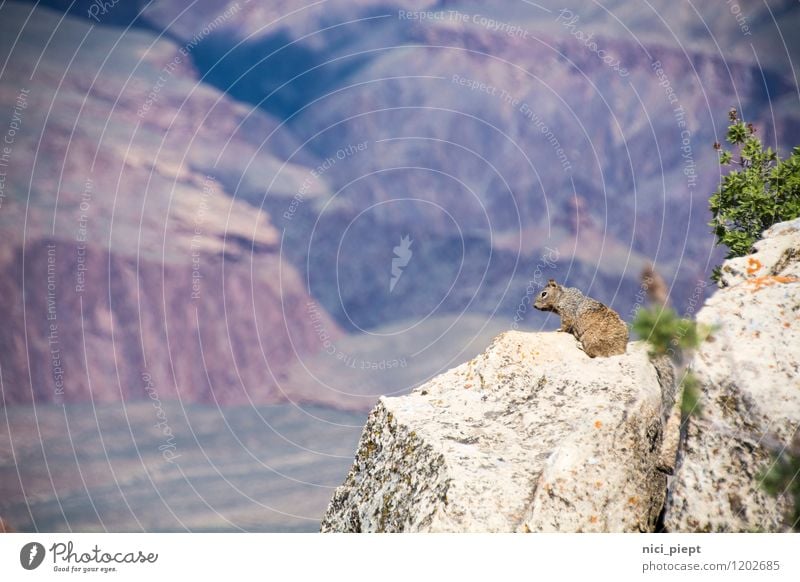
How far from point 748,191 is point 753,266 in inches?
277

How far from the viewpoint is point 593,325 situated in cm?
960

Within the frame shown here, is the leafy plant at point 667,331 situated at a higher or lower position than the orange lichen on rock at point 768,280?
A: lower

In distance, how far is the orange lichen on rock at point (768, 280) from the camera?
20.9 feet

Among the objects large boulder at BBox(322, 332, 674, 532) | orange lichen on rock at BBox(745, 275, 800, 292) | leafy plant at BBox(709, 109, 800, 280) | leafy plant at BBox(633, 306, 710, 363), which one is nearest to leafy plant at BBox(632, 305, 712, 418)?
leafy plant at BBox(633, 306, 710, 363)

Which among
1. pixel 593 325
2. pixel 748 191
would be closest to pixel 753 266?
pixel 593 325

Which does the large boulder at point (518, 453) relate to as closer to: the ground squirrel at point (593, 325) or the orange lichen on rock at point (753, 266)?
the ground squirrel at point (593, 325)

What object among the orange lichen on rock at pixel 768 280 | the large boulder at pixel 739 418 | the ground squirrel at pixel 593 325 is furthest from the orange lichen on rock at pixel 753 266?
the ground squirrel at pixel 593 325

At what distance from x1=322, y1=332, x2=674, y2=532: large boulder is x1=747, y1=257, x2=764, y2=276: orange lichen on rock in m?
1.35

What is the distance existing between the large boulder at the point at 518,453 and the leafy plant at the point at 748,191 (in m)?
6.30

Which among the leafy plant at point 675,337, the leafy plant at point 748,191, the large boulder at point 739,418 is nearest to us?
the large boulder at point 739,418

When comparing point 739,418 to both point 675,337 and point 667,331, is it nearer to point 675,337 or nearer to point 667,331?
point 675,337

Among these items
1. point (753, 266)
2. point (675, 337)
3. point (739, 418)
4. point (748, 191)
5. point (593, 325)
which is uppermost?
point (748, 191)
